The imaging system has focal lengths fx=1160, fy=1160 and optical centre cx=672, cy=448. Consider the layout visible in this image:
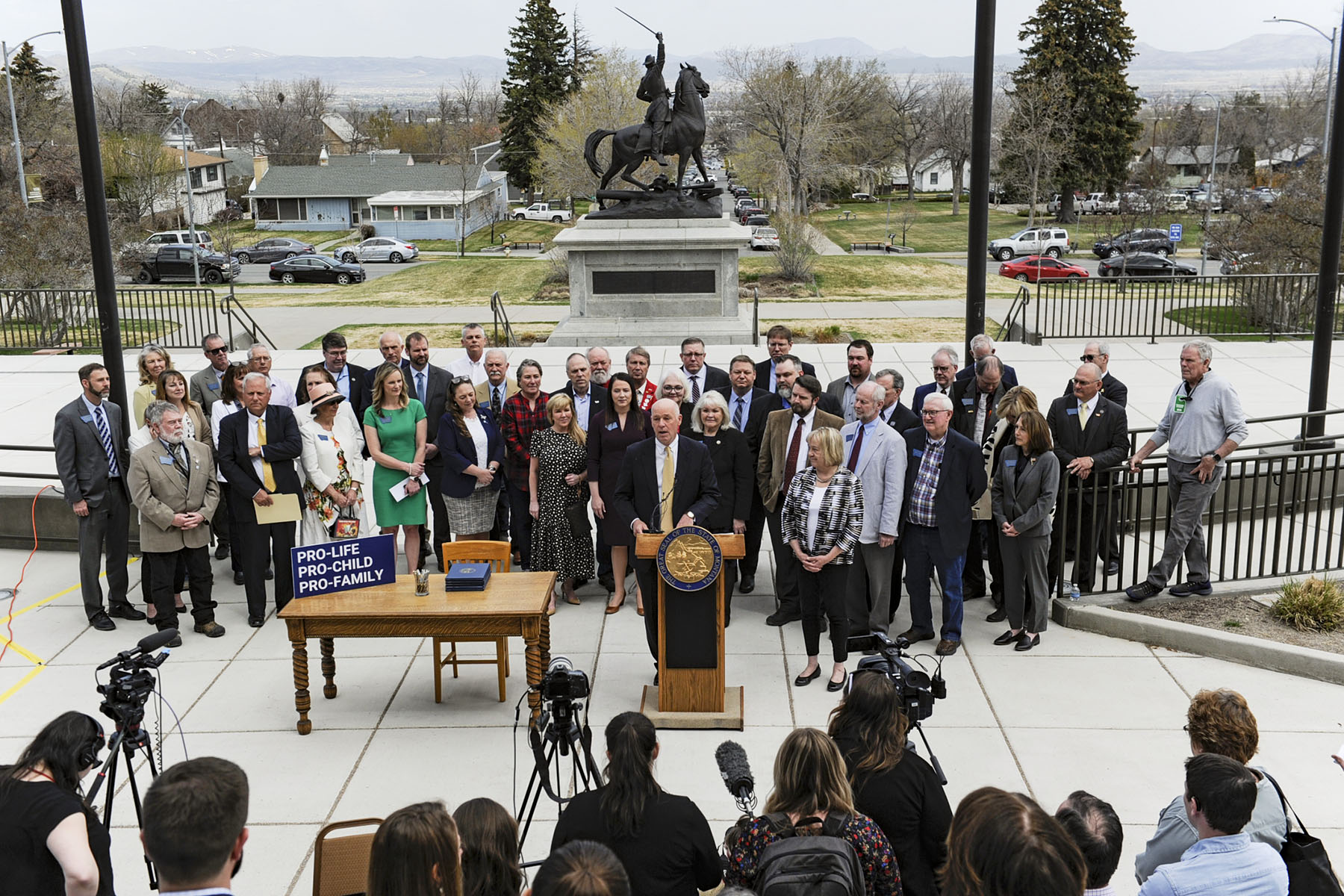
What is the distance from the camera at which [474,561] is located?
26.6 ft

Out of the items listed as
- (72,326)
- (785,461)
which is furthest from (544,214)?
(785,461)

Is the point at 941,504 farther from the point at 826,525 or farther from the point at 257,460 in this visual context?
the point at 257,460

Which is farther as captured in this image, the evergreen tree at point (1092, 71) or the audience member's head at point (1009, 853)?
the evergreen tree at point (1092, 71)

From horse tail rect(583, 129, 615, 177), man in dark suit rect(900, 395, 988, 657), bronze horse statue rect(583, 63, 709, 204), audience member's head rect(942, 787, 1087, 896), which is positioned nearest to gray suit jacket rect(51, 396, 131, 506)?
man in dark suit rect(900, 395, 988, 657)

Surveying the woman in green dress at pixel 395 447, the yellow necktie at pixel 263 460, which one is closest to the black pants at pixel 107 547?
the yellow necktie at pixel 263 460

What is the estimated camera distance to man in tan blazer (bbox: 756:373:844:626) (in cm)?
860

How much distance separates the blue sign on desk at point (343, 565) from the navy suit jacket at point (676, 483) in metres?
1.68

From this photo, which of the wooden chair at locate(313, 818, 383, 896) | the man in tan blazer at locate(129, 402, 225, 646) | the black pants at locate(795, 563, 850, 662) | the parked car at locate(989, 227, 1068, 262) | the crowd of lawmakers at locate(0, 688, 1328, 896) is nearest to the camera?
the crowd of lawmakers at locate(0, 688, 1328, 896)

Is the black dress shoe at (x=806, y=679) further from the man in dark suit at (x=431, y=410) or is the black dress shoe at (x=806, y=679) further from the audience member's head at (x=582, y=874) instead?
the audience member's head at (x=582, y=874)

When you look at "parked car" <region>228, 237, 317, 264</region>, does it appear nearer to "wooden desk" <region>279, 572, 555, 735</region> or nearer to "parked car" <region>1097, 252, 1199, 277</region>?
"parked car" <region>1097, 252, 1199, 277</region>

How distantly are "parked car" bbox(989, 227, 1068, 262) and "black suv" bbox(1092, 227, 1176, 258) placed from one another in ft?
7.20

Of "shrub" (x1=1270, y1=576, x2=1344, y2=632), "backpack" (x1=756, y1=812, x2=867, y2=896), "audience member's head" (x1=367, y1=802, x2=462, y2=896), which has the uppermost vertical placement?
"audience member's head" (x1=367, y1=802, x2=462, y2=896)

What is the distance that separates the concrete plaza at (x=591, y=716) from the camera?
21.5ft

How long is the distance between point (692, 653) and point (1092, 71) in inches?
2588
